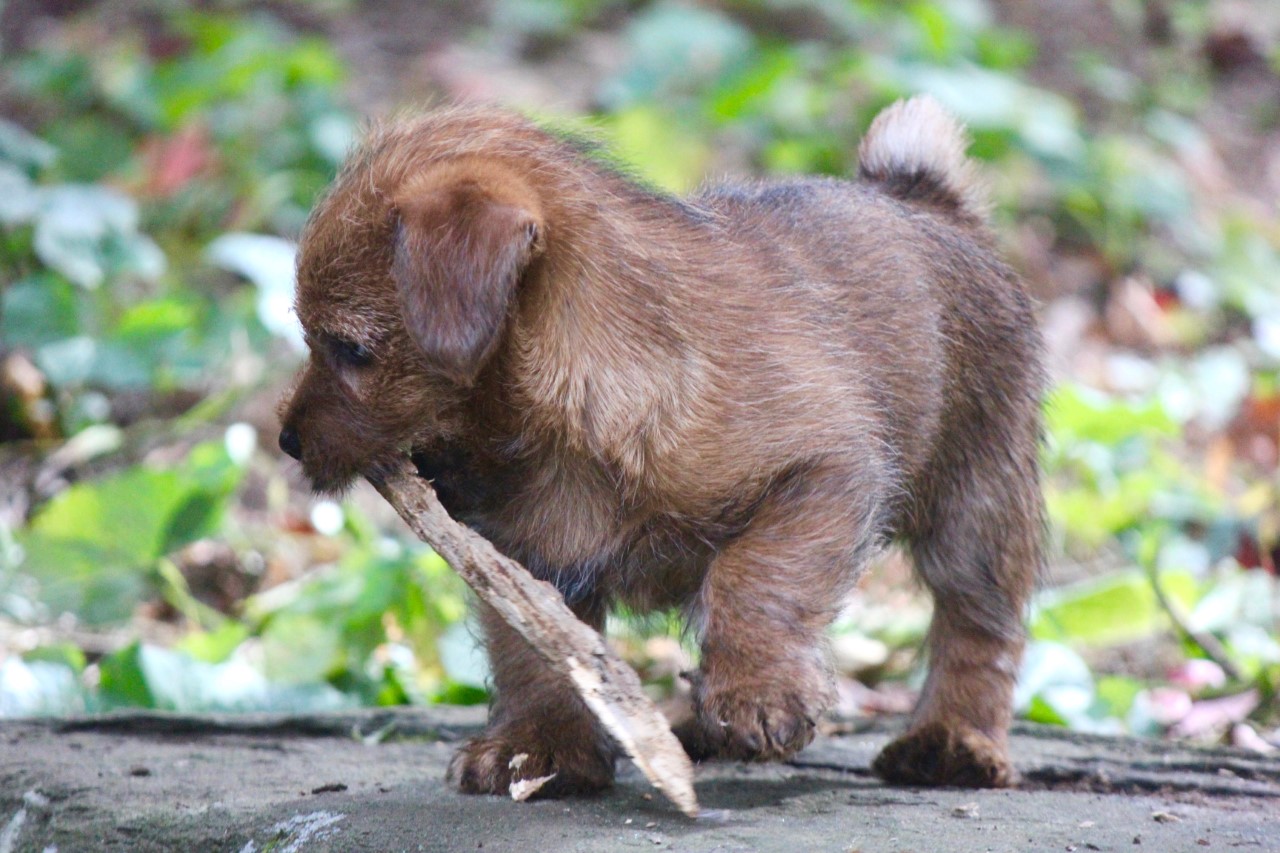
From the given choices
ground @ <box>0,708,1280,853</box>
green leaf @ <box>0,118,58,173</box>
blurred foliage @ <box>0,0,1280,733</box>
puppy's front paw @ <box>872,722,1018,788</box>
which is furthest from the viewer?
green leaf @ <box>0,118,58,173</box>

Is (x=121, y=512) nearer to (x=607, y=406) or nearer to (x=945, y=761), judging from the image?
(x=607, y=406)

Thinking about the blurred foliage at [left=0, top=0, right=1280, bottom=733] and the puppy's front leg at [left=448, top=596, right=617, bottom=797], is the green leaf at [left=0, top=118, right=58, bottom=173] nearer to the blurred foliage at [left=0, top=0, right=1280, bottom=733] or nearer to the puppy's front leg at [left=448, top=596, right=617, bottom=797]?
the blurred foliage at [left=0, top=0, right=1280, bottom=733]

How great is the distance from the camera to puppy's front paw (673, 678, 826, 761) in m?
2.83

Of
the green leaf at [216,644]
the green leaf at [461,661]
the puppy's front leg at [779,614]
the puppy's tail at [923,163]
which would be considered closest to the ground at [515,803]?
the puppy's front leg at [779,614]

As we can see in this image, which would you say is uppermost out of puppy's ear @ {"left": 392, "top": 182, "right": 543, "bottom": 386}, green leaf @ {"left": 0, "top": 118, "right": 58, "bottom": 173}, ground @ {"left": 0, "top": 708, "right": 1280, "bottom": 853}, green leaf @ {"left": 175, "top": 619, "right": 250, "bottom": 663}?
green leaf @ {"left": 0, "top": 118, "right": 58, "bottom": 173}

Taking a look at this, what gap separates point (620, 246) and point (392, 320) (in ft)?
1.59

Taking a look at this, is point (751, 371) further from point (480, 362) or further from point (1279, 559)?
point (1279, 559)

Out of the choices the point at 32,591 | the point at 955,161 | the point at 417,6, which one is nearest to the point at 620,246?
the point at 955,161

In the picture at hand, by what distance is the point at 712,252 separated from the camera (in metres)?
3.39

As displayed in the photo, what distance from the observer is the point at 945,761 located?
3582 mm

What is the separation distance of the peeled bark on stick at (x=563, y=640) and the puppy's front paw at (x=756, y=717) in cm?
8

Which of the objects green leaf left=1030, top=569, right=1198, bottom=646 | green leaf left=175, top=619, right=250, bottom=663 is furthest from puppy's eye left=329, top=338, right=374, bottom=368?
green leaf left=1030, top=569, right=1198, bottom=646

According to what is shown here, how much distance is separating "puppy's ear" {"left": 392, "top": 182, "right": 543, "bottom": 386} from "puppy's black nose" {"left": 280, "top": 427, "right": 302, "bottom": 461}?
0.45 m

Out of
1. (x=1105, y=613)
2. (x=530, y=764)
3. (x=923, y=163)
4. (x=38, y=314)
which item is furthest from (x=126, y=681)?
(x=1105, y=613)
